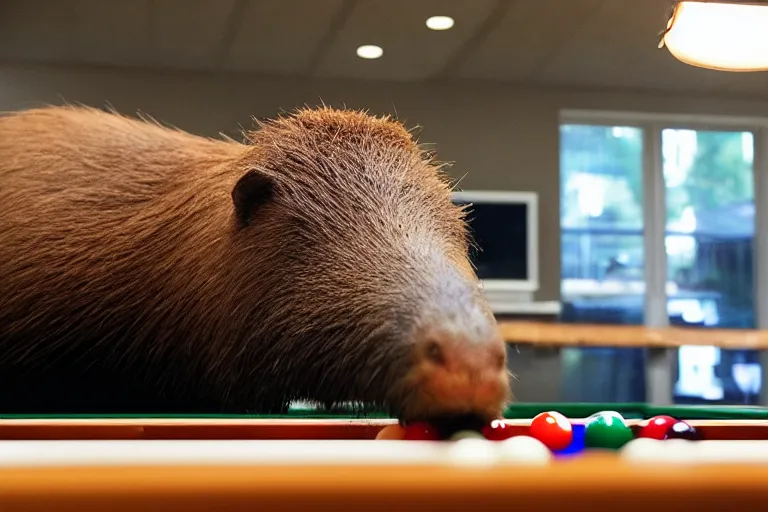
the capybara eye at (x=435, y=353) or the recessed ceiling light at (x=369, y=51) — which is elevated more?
the recessed ceiling light at (x=369, y=51)

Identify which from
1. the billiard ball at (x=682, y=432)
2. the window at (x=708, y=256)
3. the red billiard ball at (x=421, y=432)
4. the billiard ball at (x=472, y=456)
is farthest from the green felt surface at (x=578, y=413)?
the window at (x=708, y=256)

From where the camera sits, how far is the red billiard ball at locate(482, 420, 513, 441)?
0.58m

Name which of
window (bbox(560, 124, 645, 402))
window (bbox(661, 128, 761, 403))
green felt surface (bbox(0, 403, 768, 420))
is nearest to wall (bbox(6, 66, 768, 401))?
window (bbox(560, 124, 645, 402))

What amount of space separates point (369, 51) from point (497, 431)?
36.2 inches

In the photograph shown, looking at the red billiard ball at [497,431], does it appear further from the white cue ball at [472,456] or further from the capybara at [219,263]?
the white cue ball at [472,456]

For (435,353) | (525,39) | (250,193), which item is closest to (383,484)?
(435,353)

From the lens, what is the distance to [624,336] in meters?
1.86

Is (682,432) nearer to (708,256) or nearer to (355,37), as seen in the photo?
(355,37)

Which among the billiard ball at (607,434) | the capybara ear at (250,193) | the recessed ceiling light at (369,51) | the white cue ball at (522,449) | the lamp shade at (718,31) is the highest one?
the recessed ceiling light at (369,51)

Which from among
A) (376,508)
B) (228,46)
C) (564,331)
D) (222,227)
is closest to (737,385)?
(564,331)

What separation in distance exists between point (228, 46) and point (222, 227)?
638 mm

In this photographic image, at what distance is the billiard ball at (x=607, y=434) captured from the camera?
2.03 ft

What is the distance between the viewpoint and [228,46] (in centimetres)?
136

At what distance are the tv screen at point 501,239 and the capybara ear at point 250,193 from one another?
66cm
